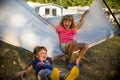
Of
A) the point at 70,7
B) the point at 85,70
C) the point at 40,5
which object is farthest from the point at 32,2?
the point at 85,70

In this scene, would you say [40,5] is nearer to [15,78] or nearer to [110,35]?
[110,35]

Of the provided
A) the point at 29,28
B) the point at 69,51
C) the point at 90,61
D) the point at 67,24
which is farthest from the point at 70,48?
the point at 90,61

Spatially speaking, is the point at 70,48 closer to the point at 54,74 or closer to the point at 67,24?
the point at 67,24

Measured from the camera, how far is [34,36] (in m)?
1.82

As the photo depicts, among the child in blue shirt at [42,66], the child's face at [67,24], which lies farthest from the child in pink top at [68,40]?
the child in blue shirt at [42,66]

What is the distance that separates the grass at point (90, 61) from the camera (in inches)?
74.3

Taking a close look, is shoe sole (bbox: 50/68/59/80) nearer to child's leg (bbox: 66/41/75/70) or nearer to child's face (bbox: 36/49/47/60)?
child's face (bbox: 36/49/47/60)

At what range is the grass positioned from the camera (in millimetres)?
1888

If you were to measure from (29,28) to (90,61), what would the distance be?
0.48 metres

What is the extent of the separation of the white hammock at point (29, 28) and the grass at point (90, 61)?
105mm

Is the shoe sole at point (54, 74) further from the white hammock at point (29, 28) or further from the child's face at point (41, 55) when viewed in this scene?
the white hammock at point (29, 28)

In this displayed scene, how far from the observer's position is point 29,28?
1826 millimetres

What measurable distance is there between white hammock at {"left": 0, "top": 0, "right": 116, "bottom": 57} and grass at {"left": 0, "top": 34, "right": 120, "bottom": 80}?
0.35 feet

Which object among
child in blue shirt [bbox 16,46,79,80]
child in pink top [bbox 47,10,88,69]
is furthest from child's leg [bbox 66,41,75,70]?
child in blue shirt [bbox 16,46,79,80]
